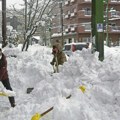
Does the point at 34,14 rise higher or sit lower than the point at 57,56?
higher

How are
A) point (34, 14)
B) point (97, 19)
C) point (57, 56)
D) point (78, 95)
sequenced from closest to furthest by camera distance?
point (78, 95) < point (97, 19) < point (57, 56) < point (34, 14)

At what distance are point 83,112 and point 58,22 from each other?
210 ft

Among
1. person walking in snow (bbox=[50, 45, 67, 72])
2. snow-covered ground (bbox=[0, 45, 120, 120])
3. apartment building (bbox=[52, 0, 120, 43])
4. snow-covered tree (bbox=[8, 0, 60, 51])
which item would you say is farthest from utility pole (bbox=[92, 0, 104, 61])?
apartment building (bbox=[52, 0, 120, 43])

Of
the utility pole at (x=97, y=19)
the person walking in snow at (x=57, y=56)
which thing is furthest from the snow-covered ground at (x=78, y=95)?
the person walking in snow at (x=57, y=56)

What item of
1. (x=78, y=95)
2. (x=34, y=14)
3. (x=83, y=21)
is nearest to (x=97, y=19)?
(x=78, y=95)

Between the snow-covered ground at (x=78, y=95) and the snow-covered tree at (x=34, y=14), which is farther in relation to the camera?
the snow-covered tree at (x=34, y=14)

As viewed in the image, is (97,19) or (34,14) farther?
(34,14)

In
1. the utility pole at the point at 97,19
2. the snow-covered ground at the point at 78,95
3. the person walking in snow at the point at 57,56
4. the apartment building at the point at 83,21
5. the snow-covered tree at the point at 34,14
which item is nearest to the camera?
the snow-covered ground at the point at 78,95

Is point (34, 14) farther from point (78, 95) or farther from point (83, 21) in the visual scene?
point (83, 21)

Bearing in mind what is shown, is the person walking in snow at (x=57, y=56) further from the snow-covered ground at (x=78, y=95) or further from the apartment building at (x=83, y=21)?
the apartment building at (x=83, y=21)

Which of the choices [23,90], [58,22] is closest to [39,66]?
[23,90]

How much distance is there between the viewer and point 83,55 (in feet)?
34.7

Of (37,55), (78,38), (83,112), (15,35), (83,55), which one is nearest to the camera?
(83,112)

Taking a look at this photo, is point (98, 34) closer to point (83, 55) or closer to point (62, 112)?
point (83, 55)
